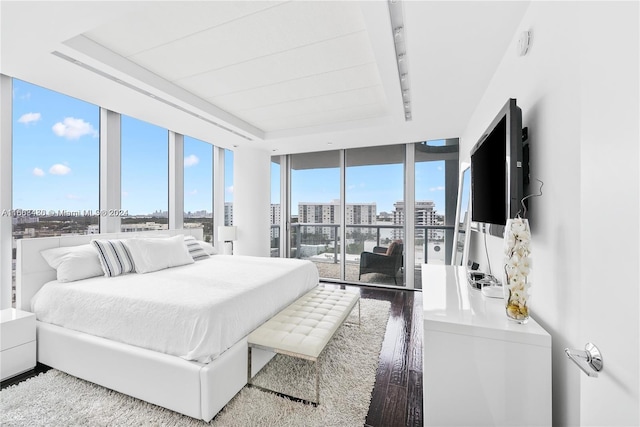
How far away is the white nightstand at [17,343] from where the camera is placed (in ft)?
6.40

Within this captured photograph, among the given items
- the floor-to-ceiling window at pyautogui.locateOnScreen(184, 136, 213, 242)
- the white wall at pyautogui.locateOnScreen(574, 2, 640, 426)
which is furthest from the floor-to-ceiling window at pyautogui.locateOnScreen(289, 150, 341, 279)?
the white wall at pyautogui.locateOnScreen(574, 2, 640, 426)

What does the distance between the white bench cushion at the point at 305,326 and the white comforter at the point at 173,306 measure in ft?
0.49

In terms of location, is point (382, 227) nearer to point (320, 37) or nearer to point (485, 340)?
point (320, 37)

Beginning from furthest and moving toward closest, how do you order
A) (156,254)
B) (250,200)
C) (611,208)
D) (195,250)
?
(250,200) → (195,250) → (156,254) → (611,208)

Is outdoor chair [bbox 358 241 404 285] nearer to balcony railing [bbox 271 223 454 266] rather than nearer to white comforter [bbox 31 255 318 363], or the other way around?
balcony railing [bbox 271 223 454 266]

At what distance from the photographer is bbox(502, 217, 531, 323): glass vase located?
118 centimetres

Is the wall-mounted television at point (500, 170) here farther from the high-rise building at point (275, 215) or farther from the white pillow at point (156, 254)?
the high-rise building at point (275, 215)

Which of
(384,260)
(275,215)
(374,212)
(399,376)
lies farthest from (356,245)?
(399,376)

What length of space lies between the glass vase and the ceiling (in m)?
1.29

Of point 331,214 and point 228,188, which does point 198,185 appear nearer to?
point 228,188

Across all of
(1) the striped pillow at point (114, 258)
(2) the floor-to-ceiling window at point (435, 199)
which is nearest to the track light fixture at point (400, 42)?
(2) the floor-to-ceiling window at point (435, 199)

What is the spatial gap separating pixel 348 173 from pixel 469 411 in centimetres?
412

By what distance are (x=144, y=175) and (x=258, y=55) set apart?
2.65 m

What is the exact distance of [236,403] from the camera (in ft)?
5.79
